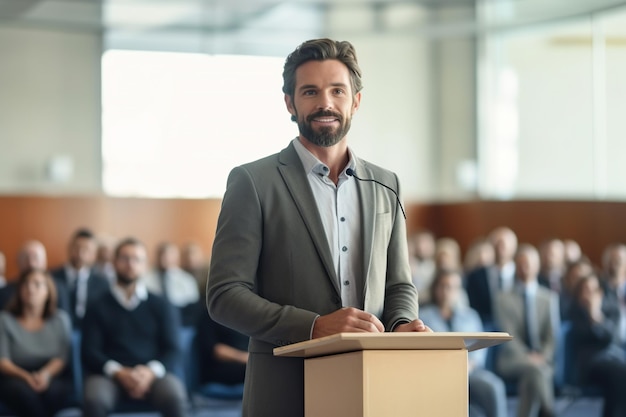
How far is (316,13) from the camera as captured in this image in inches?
547

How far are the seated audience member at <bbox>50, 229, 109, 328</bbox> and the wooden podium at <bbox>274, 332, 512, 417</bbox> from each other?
672 cm

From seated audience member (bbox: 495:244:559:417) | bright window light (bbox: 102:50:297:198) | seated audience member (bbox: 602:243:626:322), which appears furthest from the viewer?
bright window light (bbox: 102:50:297:198)

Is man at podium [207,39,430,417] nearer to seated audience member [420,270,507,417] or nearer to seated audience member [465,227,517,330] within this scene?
seated audience member [420,270,507,417]

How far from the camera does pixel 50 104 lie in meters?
13.1

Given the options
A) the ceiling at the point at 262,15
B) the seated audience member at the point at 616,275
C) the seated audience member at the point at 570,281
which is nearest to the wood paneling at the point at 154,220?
the ceiling at the point at 262,15

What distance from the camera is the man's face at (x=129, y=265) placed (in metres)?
7.02

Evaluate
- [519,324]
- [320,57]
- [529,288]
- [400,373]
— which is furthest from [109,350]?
[400,373]

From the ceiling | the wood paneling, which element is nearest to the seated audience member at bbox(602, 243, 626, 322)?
the wood paneling

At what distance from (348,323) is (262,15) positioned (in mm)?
11739

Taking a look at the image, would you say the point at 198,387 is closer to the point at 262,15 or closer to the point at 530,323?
the point at 530,323

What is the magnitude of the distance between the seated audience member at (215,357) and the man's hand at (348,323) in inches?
202

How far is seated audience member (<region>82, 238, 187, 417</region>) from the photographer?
6672mm

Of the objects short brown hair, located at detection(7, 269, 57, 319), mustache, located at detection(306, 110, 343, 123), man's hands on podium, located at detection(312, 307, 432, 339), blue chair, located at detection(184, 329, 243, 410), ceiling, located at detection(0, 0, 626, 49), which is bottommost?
blue chair, located at detection(184, 329, 243, 410)

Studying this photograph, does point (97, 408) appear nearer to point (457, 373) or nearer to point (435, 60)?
point (457, 373)
